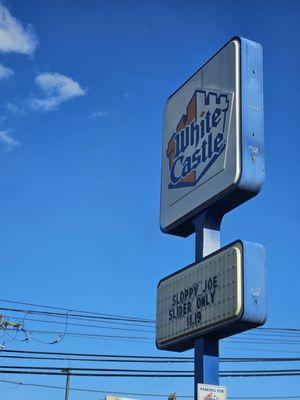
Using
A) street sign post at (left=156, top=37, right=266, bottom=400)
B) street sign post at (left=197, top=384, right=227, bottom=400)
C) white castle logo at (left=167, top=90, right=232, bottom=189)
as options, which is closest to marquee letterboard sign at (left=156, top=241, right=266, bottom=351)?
street sign post at (left=156, top=37, right=266, bottom=400)

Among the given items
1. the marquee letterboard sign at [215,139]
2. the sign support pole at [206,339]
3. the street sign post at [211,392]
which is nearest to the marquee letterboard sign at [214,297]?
the sign support pole at [206,339]

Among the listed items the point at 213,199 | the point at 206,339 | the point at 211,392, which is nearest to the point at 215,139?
the point at 213,199

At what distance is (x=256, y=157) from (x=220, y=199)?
3.14 ft

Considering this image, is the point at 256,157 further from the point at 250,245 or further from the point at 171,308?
the point at 171,308

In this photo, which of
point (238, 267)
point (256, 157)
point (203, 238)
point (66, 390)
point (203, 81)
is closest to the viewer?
point (238, 267)

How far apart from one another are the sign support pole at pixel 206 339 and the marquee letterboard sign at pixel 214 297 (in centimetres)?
22

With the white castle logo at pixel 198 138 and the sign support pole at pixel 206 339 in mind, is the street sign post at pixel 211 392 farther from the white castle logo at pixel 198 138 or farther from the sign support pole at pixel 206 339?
the white castle logo at pixel 198 138

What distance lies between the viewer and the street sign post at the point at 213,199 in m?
11.4

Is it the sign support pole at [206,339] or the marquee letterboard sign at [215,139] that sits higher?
the marquee letterboard sign at [215,139]

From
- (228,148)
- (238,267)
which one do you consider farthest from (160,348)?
(228,148)

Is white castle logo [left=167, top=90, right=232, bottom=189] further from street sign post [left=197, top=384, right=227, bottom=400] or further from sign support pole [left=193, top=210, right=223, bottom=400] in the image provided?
street sign post [left=197, top=384, right=227, bottom=400]

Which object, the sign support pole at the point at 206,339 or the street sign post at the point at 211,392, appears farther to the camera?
the sign support pole at the point at 206,339

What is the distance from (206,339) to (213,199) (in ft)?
7.66

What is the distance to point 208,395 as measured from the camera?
11289 millimetres
